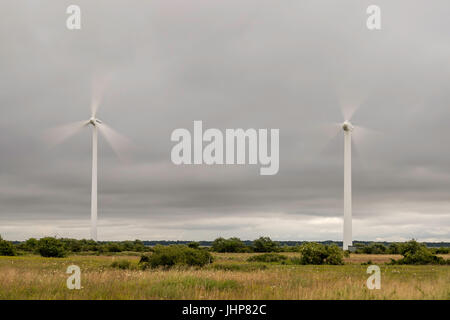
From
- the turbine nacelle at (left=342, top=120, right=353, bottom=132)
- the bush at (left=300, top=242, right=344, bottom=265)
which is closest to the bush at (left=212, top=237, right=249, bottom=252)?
the turbine nacelle at (left=342, top=120, right=353, bottom=132)

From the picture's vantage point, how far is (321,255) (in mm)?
55594

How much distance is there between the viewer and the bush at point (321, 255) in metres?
55.2

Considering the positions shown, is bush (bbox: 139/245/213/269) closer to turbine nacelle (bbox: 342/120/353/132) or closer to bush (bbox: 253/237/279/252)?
turbine nacelle (bbox: 342/120/353/132)

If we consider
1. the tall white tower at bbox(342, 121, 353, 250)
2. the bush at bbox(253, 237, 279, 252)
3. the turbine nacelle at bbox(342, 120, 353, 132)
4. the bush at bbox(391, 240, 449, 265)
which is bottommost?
the bush at bbox(253, 237, 279, 252)

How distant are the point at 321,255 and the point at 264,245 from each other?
154 feet

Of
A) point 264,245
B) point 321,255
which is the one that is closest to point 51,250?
point 321,255

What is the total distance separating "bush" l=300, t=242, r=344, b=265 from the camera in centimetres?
5516

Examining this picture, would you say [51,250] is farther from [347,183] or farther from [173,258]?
[347,183]

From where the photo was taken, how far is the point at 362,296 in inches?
860

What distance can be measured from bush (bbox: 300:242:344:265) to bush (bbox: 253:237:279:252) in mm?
44576
